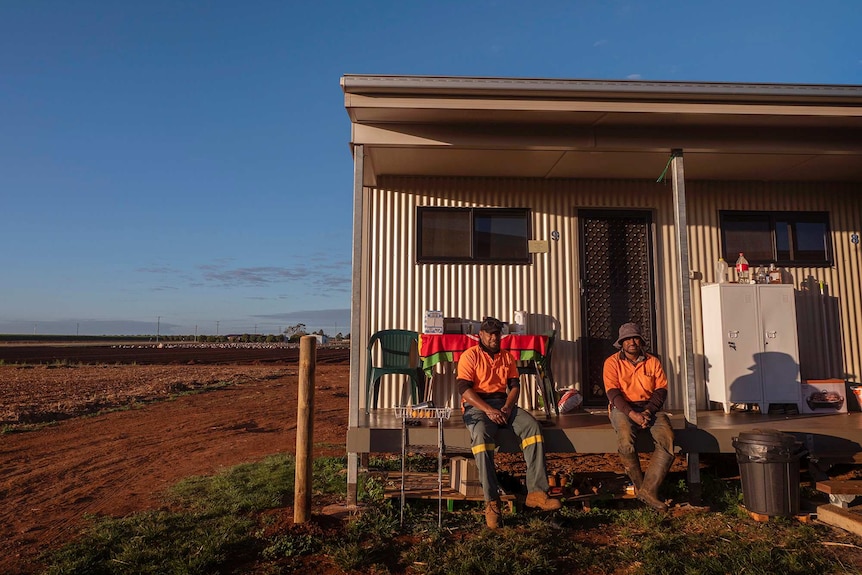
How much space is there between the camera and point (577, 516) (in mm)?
4859

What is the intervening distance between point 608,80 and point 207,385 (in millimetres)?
15385

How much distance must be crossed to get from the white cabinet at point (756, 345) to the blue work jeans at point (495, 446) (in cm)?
262

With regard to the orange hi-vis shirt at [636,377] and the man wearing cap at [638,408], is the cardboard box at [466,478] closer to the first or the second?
the man wearing cap at [638,408]

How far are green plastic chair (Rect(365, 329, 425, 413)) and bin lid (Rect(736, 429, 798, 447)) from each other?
120 inches

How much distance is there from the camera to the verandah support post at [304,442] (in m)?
4.55

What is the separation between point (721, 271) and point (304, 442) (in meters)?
4.87

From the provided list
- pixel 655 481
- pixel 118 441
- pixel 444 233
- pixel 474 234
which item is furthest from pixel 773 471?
pixel 118 441

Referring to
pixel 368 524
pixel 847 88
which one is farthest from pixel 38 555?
pixel 847 88

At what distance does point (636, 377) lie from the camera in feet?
16.7

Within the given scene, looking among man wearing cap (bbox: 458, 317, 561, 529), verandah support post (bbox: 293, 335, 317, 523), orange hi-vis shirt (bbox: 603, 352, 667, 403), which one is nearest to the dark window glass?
man wearing cap (bbox: 458, 317, 561, 529)

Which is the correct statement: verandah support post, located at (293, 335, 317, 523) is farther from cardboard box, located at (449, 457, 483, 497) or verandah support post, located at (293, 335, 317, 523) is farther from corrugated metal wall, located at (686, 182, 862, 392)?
corrugated metal wall, located at (686, 182, 862, 392)

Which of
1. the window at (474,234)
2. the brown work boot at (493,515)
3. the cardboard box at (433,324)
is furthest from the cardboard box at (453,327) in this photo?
the brown work boot at (493,515)

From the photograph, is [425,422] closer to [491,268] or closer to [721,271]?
[491,268]

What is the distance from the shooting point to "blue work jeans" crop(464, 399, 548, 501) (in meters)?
4.61
